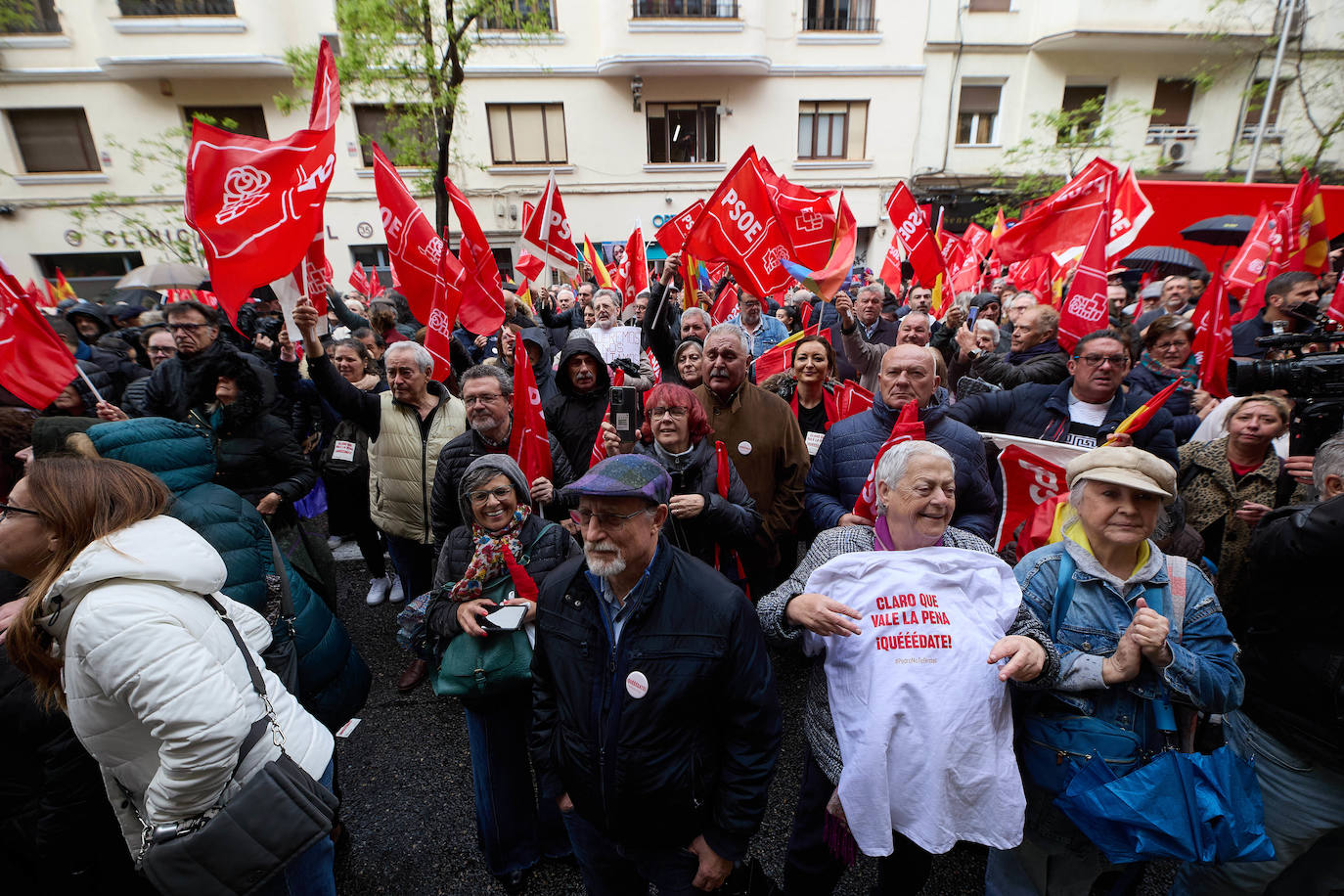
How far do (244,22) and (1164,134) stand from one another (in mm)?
26524

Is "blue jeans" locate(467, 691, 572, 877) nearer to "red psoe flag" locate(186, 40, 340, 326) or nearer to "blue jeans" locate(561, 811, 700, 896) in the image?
"blue jeans" locate(561, 811, 700, 896)

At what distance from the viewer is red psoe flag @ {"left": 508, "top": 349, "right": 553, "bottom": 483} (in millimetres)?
3248

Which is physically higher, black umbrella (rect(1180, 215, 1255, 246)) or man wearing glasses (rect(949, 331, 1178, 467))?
black umbrella (rect(1180, 215, 1255, 246))

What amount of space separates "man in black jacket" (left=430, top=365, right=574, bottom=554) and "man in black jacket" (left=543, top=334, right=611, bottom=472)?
0.53 metres

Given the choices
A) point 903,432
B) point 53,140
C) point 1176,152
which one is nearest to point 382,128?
point 53,140

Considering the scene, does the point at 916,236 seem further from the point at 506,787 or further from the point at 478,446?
the point at 506,787

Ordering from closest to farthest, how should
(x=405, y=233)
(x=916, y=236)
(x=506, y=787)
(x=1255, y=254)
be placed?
(x=506, y=787) → (x=405, y=233) → (x=1255, y=254) → (x=916, y=236)

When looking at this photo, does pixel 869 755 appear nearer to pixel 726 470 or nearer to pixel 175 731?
pixel 726 470

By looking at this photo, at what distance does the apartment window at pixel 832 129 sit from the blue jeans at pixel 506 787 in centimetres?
1952

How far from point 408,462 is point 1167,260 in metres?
11.6

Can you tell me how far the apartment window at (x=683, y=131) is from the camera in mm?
18141

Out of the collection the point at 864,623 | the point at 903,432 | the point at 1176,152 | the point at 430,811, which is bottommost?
the point at 430,811

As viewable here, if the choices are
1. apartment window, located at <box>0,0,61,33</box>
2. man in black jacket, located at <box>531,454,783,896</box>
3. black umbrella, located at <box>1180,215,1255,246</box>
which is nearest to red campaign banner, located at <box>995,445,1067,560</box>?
man in black jacket, located at <box>531,454,783,896</box>

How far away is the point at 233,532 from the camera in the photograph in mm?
2299
